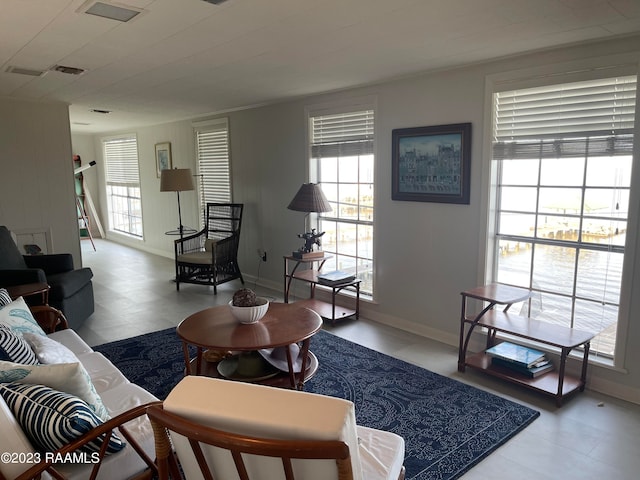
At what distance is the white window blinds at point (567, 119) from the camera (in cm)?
283

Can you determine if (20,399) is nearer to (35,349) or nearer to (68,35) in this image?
(35,349)

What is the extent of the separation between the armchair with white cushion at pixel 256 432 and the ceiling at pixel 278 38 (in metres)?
1.79

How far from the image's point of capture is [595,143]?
295 centimetres

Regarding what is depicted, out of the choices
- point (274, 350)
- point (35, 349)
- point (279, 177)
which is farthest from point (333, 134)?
point (35, 349)

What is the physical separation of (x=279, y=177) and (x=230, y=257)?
1.23 meters

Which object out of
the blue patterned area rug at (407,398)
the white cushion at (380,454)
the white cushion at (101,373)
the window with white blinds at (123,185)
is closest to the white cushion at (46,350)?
the white cushion at (101,373)

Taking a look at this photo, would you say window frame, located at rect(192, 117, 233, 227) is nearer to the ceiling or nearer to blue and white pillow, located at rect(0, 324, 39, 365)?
the ceiling

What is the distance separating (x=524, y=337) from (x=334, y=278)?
6.05 ft

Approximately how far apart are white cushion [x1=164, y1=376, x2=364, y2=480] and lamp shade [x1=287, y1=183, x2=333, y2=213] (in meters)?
3.19

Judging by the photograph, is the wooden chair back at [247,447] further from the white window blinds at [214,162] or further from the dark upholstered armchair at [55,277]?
the white window blinds at [214,162]

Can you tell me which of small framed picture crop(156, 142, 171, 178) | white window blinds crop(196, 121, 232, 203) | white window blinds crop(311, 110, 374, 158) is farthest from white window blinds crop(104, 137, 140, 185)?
white window blinds crop(311, 110, 374, 158)

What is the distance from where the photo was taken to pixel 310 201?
446cm

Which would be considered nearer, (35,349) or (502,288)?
(35,349)

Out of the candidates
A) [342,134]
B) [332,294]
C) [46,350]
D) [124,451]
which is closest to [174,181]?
[342,134]
